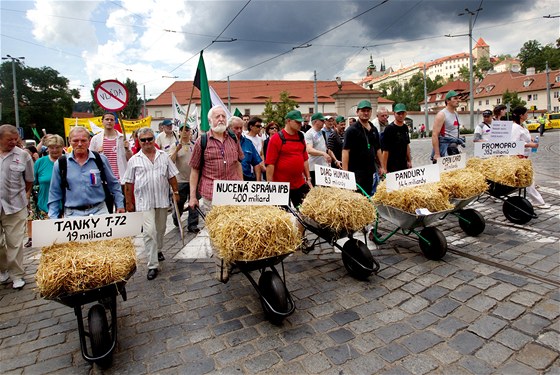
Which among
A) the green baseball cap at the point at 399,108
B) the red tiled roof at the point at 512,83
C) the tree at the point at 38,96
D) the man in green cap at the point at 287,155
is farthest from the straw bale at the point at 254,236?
the red tiled roof at the point at 512,83

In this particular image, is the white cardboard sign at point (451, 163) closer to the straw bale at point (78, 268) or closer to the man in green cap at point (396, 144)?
the man in green cap at point (396, 144)

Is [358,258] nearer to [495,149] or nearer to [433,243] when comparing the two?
[433,243]

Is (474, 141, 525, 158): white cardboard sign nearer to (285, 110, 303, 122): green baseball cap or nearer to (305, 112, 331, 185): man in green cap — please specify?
(305, 112, 331, 185): man in green cap

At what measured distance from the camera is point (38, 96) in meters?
57.0

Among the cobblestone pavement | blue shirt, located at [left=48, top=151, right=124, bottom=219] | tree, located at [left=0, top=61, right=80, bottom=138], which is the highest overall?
tree, located at [left=0, top=61, right=80, bottom=138]

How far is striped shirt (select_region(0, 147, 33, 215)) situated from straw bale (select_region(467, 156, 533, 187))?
6810mm

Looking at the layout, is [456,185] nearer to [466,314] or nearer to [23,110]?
[466,314]

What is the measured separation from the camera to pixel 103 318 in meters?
3.00

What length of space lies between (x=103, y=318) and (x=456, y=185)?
4573mm

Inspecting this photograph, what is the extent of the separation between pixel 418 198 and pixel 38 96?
6803cm

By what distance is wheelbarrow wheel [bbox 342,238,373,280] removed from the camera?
421 centimetres

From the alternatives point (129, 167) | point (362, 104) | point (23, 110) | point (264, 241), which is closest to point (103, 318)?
point (264, 241)

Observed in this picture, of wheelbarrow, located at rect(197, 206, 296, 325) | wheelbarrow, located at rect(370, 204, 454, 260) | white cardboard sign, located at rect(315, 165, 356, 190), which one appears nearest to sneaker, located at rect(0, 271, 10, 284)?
wheelbarrow, located at rect(197, 206, 296, 325)

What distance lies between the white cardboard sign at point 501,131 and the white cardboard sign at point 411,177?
8.09 feet
